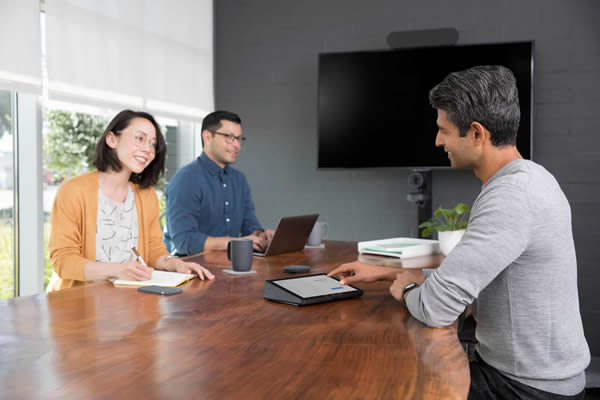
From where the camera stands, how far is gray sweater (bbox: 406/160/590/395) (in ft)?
4.06

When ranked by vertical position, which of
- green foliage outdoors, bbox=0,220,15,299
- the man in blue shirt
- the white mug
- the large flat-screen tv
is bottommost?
green foliage outdoors, bbox=0,220,15,299

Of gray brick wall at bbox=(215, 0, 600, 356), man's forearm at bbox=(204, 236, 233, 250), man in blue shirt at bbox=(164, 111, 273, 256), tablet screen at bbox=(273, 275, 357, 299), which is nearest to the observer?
tablet screen at bbox=(273, 275, 357, 299)

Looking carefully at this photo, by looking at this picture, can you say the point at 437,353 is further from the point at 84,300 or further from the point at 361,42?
the point at 361,42

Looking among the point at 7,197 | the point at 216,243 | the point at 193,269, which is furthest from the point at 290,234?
the point at 7,197

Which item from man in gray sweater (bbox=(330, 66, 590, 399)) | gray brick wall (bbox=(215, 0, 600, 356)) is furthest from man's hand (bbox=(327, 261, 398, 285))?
gray brick wall (bbox=(215, 0, 600, 356))

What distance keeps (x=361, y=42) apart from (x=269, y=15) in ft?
2.58

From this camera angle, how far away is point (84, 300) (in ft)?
4.91

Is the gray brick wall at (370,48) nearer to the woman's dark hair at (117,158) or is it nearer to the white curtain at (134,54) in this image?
the white curtain at (134,54)

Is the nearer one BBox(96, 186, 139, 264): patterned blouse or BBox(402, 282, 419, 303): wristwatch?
BBox(402, 282, 419, 303): wristwatch

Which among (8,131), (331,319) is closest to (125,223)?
(8,131)

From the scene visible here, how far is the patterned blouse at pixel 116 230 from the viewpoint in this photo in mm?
2250

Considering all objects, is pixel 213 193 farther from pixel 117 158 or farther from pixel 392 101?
pixel 392 101

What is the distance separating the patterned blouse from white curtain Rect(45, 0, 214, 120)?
984mm

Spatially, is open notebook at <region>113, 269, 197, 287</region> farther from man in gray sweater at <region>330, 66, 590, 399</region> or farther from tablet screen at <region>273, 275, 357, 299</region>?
man in gray sweater at <region>330, 66, 590, 399</region>
